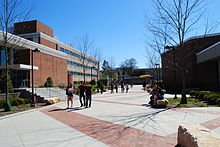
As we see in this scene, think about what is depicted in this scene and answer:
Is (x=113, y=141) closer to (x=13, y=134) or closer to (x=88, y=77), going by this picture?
(x=13, y=134)

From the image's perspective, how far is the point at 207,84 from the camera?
2462cm

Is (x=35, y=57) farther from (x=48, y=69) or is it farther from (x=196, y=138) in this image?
(x=196, y=138)

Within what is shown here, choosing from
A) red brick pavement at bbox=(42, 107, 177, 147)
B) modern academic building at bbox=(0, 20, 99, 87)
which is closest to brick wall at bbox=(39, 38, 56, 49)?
modern academic building at bbox=(0, 20, 99, 87)

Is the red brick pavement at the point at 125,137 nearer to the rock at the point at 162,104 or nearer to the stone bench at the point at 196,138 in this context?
Answer: the stone bench at the point at 196,138

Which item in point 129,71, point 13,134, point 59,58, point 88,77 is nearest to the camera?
point 13,134

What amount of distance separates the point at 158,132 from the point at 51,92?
62.3ft

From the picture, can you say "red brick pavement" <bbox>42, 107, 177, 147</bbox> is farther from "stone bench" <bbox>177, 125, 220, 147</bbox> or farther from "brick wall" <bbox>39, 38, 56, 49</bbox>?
"brick wall" <bbox>39, 38, 56, 49</bbox>

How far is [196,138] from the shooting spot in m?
3.62

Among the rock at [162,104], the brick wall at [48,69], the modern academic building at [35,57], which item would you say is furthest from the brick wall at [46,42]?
the rock at [162,104]

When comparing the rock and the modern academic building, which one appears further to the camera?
the modern academic building

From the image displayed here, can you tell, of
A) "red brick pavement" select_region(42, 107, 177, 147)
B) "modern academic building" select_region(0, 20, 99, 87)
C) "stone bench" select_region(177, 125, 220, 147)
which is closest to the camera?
"stone bench" select_region(177, 125, 220, 147)

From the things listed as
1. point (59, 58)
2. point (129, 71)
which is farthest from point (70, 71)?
point (129, 71)

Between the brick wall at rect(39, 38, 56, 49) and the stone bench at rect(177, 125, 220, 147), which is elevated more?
the brick wall at rect(39, 38, 56, 49)

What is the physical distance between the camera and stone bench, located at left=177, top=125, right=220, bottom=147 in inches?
132
